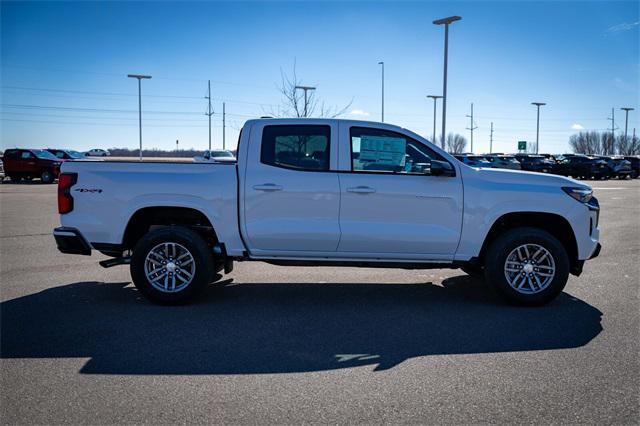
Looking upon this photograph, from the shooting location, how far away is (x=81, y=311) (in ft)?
19.8

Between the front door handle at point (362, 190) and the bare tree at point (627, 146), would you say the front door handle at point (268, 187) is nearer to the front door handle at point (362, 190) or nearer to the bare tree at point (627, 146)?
the front door handle at point (362, 190)

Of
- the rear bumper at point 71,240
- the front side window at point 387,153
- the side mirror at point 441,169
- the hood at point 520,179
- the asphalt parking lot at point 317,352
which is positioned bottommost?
the asphalt parking lot at point 317,352

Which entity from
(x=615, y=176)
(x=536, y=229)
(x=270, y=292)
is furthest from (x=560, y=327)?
(x=615, y=176)

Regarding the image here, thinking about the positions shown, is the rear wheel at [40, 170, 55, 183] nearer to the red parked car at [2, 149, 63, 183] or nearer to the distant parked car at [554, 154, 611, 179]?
the red parked car at [2, 149, 63, 183]

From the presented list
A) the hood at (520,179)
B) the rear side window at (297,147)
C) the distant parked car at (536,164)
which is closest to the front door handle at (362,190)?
the rear side window at (297,147)

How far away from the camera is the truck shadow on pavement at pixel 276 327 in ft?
15.3

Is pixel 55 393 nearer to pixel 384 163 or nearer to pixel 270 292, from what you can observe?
pixel 270 292

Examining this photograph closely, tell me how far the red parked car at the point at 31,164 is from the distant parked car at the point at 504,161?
2797 centimetres

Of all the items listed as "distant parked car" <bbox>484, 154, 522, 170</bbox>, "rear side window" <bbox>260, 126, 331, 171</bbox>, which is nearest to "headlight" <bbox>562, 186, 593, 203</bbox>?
"rear side window" <bbox>260, 126, 331, 171</bbox>

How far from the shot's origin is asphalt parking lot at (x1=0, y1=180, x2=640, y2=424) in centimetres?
373

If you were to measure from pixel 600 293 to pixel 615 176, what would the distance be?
42.2 metres

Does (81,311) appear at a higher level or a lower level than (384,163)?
lower

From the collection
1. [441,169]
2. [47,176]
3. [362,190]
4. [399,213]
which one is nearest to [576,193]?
[441,169]

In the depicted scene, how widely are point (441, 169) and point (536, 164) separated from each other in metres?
40.5
